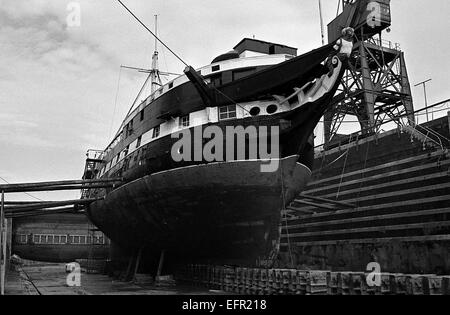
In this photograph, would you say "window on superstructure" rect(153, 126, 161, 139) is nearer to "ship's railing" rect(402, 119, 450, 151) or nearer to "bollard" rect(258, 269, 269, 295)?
"bollard" rect(258, 269, 269, 295)

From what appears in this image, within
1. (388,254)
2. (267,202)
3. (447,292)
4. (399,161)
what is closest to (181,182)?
(267,202)

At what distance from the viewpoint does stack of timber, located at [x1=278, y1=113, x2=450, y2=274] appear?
18.8 metres

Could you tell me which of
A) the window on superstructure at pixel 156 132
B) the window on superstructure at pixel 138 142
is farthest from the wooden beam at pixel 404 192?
the window on superstructure at pixel 138 142

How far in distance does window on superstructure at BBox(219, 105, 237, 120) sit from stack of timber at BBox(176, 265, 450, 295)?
5.48 meters

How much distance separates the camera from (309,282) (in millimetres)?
12180

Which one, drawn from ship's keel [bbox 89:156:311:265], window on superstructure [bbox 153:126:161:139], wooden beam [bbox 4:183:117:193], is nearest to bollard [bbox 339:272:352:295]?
ship's keel [bbox 89:156:311:265]

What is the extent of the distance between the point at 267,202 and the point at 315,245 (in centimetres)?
1273

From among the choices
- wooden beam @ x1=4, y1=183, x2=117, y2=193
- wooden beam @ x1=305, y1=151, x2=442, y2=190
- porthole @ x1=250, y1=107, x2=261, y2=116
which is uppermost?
porthole @ x1=250, y1=107, x2=261, y2=116

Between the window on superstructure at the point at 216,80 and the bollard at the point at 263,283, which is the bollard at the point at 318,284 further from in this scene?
the window on superstructure at the point at 216,80

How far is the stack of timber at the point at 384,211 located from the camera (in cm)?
1877

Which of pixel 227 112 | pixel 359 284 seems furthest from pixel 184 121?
pixel 359 284

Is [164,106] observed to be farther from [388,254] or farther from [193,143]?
[388,254]

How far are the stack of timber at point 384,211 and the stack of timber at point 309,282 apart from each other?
6.59 feet

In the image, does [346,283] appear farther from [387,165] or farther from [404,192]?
[387,165]
